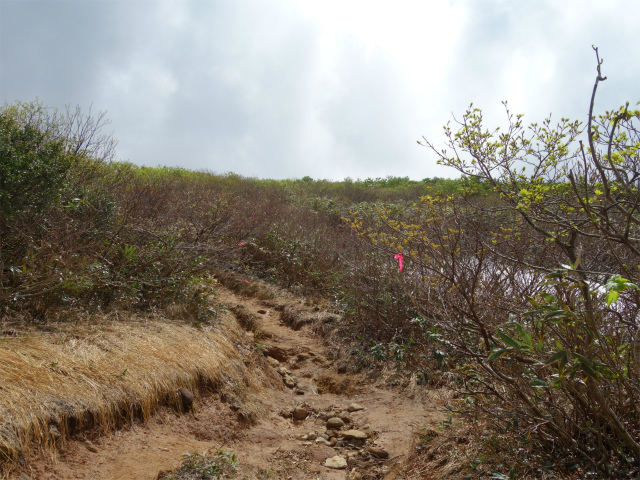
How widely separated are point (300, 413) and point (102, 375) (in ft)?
6.83

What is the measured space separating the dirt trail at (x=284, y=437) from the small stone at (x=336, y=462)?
4 centimetres

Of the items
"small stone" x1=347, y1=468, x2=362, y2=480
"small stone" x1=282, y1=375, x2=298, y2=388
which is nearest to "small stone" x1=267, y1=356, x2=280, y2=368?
"small stone" x1=282, y1=375, x2=298, y2=388

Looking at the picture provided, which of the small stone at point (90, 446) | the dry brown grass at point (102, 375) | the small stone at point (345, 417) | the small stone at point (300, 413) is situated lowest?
the small stone at point (300, 413)

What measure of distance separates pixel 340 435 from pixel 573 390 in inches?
96.2

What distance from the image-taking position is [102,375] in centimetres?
383

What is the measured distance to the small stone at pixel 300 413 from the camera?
197 inches

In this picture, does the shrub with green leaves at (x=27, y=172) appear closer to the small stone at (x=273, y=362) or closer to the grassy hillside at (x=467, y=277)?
the grassy hillside at (x=467, y=277)

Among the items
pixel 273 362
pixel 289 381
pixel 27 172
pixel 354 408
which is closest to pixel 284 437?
pixel 354 408

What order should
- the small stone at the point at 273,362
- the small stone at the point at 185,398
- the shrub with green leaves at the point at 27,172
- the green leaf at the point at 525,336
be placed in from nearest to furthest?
1. the green leaf at the point at 525,336
2. the small stone at the point at 185,398
3. the shrub with green leaves at the point at 27,172
4. the small stone at the point at 273,362

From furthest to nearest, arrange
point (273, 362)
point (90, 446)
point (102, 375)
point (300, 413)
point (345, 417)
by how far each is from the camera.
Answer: point (273, 362) < point (300, 413) < point (345, 417) < point (102, 375) < point (90, 446)

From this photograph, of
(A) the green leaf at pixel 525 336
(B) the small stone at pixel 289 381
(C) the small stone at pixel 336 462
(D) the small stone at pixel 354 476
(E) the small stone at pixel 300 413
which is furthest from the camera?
(B) the small stone at pixel 289 381

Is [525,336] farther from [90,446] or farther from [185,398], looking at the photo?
[185,398]

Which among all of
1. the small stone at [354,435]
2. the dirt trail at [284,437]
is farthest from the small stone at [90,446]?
the small stone at [354,435]

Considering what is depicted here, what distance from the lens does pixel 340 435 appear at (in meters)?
4.48
